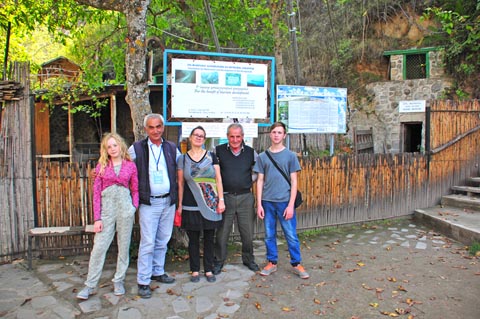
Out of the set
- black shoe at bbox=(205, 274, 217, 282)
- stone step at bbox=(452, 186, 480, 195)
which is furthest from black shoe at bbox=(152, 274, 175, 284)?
stone step at bbox=(452, 186, 480, 195)

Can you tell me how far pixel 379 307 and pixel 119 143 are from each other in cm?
308

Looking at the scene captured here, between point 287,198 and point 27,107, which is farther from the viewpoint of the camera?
point 27,107

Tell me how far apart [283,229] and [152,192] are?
1598 millimetres

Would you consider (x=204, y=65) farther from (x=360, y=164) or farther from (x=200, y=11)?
(x=200, y=11)

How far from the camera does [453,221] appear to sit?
6.17m

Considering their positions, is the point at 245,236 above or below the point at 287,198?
below

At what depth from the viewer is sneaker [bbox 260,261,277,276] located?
14.8 feet

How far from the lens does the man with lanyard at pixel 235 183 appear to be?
4379 mm

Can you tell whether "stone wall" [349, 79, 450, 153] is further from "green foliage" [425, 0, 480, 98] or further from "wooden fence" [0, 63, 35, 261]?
"wooden fence" [0, 63, 35, 261]

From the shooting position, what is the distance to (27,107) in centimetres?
504

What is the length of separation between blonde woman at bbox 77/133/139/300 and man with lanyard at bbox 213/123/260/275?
1041mm

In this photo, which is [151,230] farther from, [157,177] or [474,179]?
[474,179]

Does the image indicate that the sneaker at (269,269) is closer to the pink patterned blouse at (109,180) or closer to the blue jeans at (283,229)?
the blue jeans at (283,229)

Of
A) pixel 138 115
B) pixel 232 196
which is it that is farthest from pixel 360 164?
pixel 138 115
